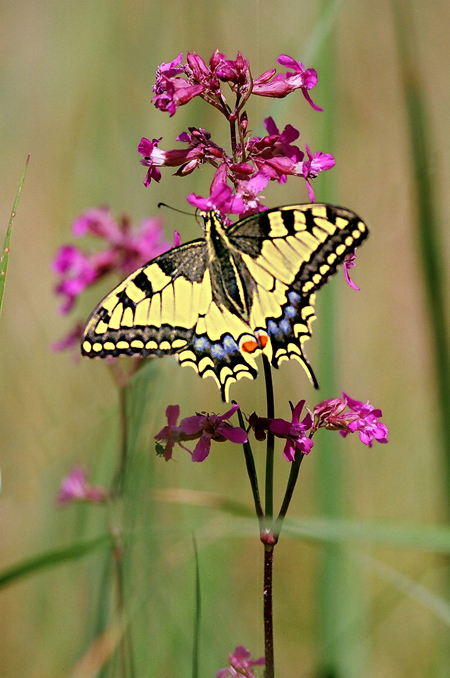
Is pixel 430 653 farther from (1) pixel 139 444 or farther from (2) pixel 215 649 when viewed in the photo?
(1) pixel 139 444

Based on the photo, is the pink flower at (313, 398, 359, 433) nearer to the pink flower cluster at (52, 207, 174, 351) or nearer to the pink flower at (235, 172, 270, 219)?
the pink flower at (235, 172, 270, 219)

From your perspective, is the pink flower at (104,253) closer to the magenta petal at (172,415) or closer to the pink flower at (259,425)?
the magenta petal at (172,415)

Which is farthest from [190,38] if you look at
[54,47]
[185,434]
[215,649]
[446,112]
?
[215,649]

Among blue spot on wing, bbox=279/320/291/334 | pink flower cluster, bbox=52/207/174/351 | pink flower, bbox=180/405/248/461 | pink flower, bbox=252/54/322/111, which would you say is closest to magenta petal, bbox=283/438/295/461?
pink flower, bbox=180/405/248/461

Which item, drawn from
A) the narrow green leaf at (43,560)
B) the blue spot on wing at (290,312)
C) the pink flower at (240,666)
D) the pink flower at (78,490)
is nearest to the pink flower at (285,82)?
the blue spot on wing at (290,312)

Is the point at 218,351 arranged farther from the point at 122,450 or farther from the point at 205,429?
the point at 122,450

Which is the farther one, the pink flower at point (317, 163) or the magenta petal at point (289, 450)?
the pink flower at point (317, 163)
